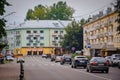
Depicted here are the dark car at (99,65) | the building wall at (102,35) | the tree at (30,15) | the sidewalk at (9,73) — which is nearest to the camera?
the sidewalk at (9,73)

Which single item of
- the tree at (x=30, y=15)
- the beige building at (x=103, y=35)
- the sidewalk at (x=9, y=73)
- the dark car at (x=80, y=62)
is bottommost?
the sidewalk at (x=9, y=73)

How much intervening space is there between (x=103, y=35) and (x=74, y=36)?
70.5 ft

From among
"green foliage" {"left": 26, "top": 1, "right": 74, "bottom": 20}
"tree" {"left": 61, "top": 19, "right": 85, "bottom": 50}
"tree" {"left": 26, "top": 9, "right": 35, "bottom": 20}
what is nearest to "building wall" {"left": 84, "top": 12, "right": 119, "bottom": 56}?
"tree" {"left": 61, "top": 19, "right": 85, "bottom": 50}

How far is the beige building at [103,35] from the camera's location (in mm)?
82375

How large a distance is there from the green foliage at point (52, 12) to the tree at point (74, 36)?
32940 mm

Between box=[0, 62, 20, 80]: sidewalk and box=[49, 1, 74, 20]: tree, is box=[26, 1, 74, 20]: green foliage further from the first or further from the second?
box=[0, 62, 20, 80]: sidewalk

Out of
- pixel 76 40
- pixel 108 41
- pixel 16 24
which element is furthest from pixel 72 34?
pixel 16 24

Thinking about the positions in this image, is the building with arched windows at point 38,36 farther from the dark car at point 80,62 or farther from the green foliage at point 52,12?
the dark car at point 80,62

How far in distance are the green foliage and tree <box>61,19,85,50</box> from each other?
32940 mm

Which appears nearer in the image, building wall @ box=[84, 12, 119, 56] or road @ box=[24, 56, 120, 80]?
road @ box=[24, 56, 120, 80]

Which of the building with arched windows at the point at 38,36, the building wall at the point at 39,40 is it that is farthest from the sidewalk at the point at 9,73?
the building wall at the point at 39,40

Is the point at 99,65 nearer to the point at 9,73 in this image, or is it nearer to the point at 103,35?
the point at 9,73

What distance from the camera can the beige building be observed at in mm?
82375

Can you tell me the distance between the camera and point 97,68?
35375 millimetres
